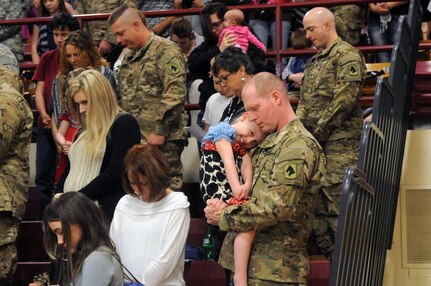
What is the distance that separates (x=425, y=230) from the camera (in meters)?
7.06

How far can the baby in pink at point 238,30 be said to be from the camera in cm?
848

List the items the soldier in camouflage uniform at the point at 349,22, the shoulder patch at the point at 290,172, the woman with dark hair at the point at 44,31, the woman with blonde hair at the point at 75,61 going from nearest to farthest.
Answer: the shoulder patch at the point at 290,172 → the woman with blonde hair at the point at 75,61 → the soldier in camouflage uniform at the point at 349,22 → the woman with dark hair at the point at 44,31

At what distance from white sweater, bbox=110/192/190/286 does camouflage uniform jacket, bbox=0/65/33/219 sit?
4.06 feet

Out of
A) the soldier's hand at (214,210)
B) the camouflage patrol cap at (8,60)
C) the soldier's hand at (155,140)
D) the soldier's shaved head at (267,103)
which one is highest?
the camouflage patrol cap at (8,60)

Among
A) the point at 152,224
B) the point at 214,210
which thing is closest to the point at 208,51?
the point at 152,224

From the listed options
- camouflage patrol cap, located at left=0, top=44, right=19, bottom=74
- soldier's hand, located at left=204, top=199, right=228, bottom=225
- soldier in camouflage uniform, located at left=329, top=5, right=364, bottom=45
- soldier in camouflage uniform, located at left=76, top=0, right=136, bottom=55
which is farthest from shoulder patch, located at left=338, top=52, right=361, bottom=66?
soldier in camouflage uniform, located at left=76, top=0, right=136, bottom=55

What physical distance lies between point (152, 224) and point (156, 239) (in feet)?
0.28

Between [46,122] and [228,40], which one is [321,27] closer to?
[228,40]

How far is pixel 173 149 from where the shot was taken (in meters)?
7.82

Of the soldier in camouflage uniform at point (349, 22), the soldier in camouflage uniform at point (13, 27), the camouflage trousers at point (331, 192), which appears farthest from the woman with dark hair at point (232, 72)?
the soldier in camouflage uniform at point (13, 27)

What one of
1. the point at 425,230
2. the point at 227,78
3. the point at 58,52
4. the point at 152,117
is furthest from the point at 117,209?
the point at 58,52

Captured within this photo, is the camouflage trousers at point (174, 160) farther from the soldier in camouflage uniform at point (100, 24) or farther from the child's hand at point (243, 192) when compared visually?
the soldier in camouflage uniform at point (100, 24)

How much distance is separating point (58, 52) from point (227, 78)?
248 centimetres

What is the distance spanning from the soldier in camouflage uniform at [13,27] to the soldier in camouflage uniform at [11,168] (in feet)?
10.1
